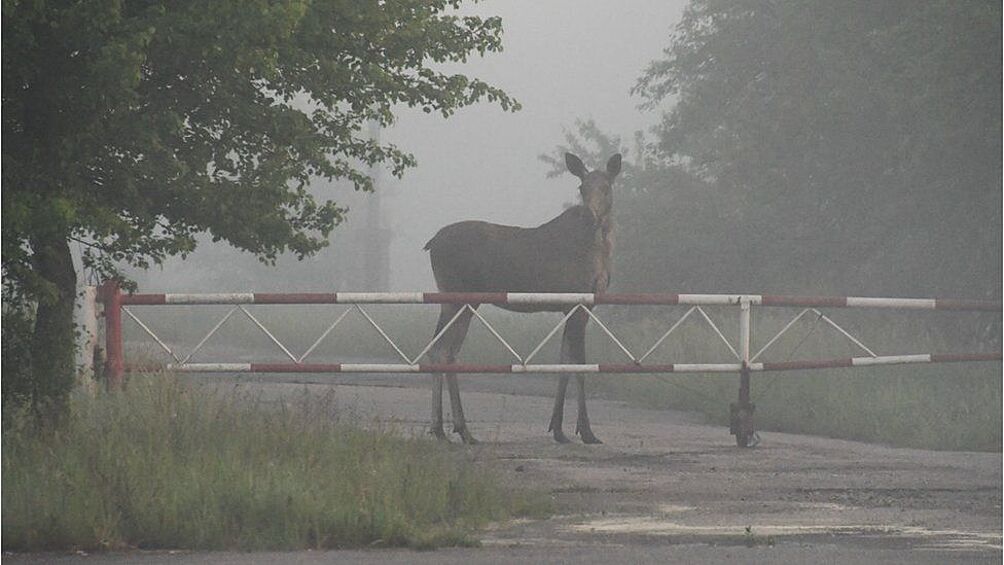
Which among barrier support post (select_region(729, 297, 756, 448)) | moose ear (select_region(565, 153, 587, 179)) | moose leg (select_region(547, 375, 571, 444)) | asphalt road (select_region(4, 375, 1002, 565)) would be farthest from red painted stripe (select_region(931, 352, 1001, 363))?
moose ear (select_region(565, 153, 587, 179))

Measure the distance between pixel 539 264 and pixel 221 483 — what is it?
22.8 ft

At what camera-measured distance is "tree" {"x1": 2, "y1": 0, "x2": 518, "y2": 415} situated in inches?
442

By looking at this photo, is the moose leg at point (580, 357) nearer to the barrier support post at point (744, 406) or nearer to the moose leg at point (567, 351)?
the moose leg at point (567, 351)

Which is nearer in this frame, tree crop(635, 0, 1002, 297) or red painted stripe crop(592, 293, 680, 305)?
red painted stripe crop(592, 293, 680, 305)

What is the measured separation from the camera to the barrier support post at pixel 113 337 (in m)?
14.8

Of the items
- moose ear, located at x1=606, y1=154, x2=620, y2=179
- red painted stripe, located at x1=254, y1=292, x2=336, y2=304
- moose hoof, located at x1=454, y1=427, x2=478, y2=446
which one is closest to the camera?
red painted stripe, located at x1=254, y1=292, x2=336, y2=304

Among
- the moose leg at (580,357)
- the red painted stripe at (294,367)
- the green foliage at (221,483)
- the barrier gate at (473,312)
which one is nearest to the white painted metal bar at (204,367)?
the barrier gate at (473,312)

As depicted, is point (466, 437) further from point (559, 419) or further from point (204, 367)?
point (204, 367)

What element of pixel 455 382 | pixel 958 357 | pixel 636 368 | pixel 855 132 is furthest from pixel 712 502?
pixel 855 132

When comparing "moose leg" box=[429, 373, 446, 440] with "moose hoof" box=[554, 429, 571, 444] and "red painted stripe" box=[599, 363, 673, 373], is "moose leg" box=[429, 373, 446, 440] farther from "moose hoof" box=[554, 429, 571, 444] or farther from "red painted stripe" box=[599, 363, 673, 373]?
"red painted stripe" box=[599, 363, 673, 373]

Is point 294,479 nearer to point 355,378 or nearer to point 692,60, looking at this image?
point 355,378

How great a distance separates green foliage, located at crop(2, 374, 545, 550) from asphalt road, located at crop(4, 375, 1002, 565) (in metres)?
0.32

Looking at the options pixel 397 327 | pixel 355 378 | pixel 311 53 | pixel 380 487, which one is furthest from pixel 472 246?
pixel 397 327

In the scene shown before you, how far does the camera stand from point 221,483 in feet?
35.3
